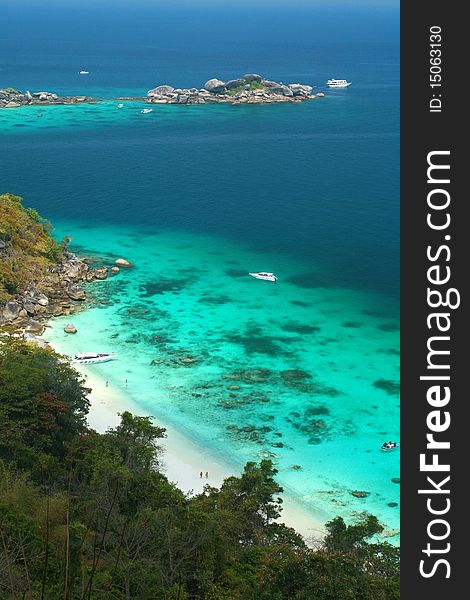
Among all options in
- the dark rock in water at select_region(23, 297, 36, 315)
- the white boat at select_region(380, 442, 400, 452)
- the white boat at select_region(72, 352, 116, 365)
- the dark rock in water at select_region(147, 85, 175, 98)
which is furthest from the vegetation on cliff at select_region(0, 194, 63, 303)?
the dark rock in water at select_region(147, 85, 175, 98)

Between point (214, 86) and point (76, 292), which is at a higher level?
point (214, 86)

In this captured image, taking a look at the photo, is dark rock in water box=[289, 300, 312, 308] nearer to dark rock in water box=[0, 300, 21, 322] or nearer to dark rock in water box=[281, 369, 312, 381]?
dark rock in water box=[281, 369, 312, 381]

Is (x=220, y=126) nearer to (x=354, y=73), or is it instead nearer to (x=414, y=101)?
(x=354, y=73)

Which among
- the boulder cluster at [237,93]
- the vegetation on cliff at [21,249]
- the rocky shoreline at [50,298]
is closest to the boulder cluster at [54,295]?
the rocky shoreline at [50,298]

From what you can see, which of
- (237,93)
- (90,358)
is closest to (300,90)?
(237,93)

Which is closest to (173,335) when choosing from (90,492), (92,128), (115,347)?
(115,347)

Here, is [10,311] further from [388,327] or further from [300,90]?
[300,90]

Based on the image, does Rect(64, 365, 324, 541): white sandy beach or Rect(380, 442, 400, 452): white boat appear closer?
Rect(64, 365, 324, 541): white sandy beach
